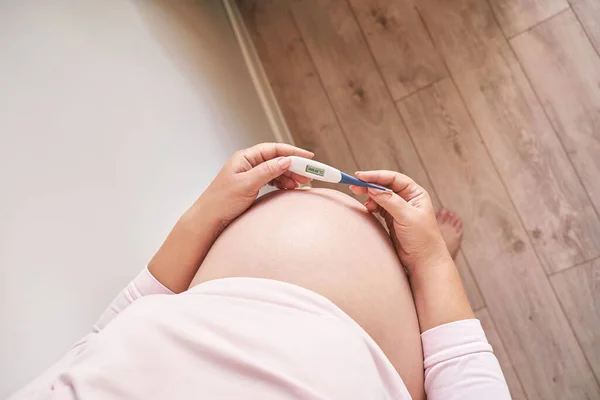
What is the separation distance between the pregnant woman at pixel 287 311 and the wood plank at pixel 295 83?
52 centimetres

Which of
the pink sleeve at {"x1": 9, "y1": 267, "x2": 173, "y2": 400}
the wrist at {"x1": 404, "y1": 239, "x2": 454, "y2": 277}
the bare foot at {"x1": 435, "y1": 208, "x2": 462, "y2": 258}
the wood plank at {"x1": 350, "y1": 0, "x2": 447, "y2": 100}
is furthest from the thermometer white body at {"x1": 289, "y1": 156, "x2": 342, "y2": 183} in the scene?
the wood plank at {"x1": 350, "y1": 0, "x2": 447, "y2": 100}

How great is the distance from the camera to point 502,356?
3.56 ft

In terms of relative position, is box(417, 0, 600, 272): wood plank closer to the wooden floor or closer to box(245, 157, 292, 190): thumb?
the wooden floor

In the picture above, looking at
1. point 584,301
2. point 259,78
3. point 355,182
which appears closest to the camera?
point 355,182

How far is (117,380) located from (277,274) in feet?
0.71

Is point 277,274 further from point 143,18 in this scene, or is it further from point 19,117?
point 143,18

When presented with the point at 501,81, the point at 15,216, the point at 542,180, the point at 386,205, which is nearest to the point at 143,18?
the point at 15,216

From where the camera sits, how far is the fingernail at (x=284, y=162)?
678 mm

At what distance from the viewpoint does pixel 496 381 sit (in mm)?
619

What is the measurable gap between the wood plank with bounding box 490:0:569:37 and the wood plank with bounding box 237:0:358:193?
491mm

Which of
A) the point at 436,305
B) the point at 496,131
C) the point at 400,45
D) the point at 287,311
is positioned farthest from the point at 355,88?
the point at 287,311

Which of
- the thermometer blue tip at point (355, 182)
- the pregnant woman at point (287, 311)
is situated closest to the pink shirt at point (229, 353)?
the pregnant woman at point (287, 311)

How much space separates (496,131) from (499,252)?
0.99ft

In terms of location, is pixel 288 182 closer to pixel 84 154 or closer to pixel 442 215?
pixel 84 154
